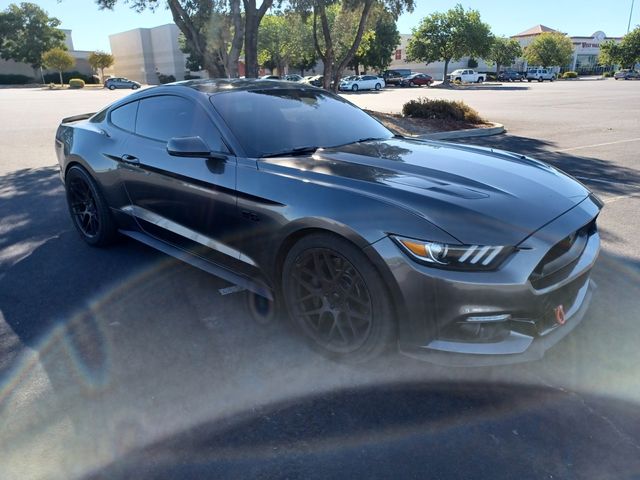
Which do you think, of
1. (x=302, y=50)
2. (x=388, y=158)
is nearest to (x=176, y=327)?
(x=388, y=158)

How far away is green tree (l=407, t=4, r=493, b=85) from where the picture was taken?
5372cm

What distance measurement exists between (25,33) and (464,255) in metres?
80.6

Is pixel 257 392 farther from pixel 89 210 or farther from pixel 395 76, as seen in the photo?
pixel 395 76

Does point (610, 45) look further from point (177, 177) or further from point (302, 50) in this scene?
point (177, 177)

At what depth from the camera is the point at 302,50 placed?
5372 centimetres

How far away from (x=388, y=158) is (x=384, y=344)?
1270mm

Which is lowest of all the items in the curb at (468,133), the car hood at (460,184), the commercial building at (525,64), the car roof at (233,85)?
the curb at (468,133)

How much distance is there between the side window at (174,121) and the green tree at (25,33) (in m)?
76.2

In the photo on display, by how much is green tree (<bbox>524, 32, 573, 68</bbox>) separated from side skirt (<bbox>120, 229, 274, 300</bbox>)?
8860 centimetres

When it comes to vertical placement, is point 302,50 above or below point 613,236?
above

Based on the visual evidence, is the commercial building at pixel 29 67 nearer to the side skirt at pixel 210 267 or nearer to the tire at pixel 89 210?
the tire at pixel 89 210

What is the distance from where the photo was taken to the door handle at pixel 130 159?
4035 mm

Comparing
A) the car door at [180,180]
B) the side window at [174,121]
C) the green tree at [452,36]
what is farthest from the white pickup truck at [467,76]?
the car door at [180,180]

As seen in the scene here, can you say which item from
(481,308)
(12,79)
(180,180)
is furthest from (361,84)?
(12,79)
